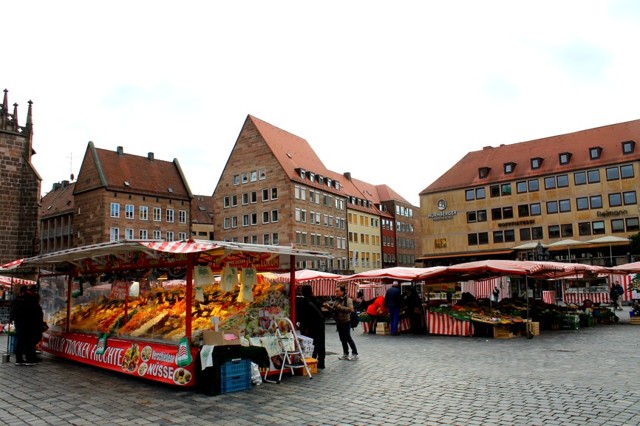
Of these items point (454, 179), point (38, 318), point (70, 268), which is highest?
point (454, 179)

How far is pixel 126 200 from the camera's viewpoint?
55.3 m

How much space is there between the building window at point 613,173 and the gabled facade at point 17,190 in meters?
46.9

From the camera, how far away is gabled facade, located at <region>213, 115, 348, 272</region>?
193 ft

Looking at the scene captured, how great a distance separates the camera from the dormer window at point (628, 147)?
50.6 metres

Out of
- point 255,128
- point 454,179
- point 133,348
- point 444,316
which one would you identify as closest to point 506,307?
point 444,316

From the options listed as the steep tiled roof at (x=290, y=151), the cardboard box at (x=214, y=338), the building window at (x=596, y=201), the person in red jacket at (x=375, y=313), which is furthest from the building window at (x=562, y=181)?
the cardboard box at (x=214, y=338)

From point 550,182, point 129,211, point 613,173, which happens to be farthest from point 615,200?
point 129,211

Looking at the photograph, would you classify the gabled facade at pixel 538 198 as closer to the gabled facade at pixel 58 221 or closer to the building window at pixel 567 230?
the building window at pixel 567 230

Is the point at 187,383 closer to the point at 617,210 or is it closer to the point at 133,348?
the point at 133,348

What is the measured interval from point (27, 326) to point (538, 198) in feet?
168

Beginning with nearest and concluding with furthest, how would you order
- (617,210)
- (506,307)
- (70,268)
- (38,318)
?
(38,318) → (70,268) → (506,307) → (617,210)

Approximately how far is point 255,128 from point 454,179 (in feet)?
74.3

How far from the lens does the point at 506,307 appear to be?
19.8 m

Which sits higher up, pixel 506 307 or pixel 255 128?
pixel 255 128
